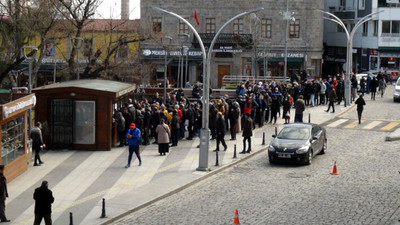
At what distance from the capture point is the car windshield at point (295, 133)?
92.2 ft

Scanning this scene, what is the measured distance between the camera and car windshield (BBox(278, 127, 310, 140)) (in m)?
28.1

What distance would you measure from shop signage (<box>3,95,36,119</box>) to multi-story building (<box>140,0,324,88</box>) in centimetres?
3912

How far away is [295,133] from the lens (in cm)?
2838

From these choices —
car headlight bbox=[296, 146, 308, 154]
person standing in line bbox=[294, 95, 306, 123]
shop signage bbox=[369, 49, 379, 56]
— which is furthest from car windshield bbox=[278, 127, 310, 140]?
shop signage bbox=[369, 49, 379, 56]

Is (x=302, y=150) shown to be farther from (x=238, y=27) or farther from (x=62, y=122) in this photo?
(x=238, y=27)

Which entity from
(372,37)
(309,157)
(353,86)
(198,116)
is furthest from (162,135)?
(372,37)

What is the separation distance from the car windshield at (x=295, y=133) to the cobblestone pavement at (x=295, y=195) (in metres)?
1.12

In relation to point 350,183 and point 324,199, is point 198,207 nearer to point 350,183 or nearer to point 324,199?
point 324,199

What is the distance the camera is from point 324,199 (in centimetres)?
2242

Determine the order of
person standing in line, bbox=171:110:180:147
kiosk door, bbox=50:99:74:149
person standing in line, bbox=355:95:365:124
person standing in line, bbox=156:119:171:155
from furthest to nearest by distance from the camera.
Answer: person standing in line, bbox=355:95:365:124 → person standing in line, bbox=171:110:180:147 → kiosk door, bbox=50:99:74:149 → person standing in line, bbox=156:119:171:155

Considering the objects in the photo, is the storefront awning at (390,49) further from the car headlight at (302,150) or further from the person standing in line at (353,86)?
the car headlight at (302,150)

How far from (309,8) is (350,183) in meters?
43.0

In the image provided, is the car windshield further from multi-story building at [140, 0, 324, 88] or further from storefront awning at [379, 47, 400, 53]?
storefront awning at [379, 47, 400, 53]

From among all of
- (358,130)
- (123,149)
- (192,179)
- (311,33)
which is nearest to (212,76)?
(311,33)
